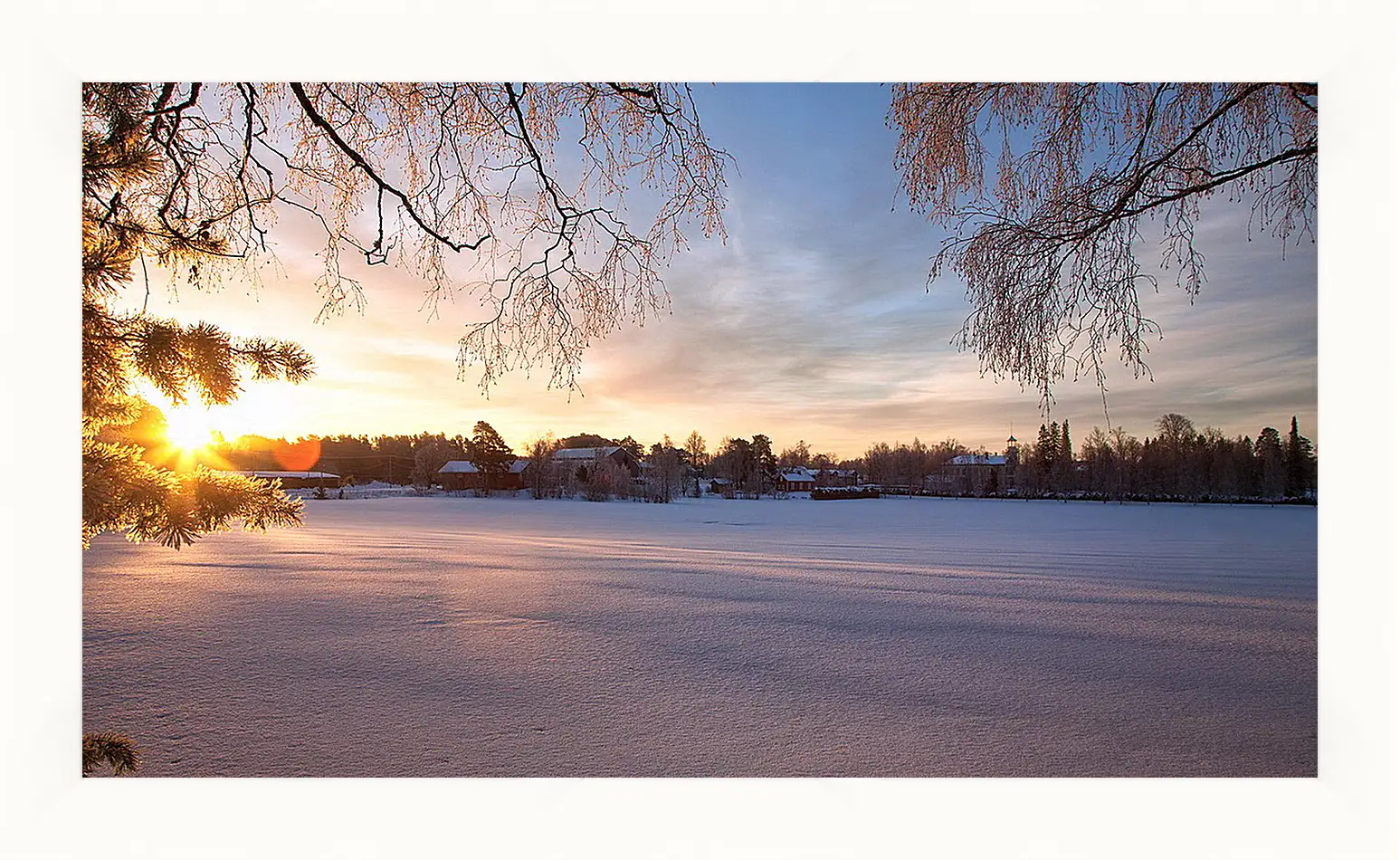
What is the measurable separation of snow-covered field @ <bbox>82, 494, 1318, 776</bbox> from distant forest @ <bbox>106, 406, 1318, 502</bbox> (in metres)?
0.15

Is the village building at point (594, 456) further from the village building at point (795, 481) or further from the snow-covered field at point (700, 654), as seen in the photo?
the village building at point (795, 481)

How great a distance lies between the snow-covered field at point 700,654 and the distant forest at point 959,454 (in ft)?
0.48

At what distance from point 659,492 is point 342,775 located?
1962mm

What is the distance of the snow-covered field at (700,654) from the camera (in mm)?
1693

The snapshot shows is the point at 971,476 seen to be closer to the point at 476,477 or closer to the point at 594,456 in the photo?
the point at 594,456

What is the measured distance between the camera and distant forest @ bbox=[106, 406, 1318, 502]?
2498 millimetres

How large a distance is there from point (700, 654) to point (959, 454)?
1.67 metres

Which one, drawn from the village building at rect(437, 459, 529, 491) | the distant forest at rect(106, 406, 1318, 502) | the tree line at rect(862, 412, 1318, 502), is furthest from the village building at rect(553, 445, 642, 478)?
the tree line at rect(862, 412, 1318, 502)

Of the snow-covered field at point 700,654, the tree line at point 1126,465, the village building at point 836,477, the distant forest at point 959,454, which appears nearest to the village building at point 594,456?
the distant forest at point 959,454

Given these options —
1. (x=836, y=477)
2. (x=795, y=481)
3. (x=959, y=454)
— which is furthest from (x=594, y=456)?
(x=959, y=454)

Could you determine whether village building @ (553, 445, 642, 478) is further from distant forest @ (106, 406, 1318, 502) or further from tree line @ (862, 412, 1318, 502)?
tree line @ (862, 412, 1318, 502)
